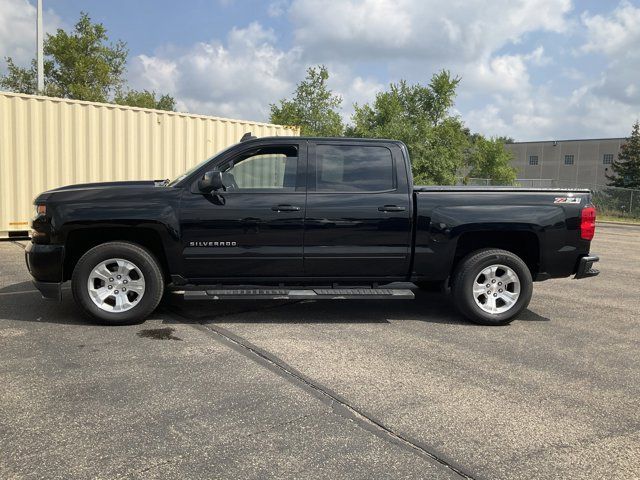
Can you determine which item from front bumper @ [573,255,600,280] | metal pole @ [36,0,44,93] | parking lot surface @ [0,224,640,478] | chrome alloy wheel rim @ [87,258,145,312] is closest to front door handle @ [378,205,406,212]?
parking lot surface @ [0,224,640,478]

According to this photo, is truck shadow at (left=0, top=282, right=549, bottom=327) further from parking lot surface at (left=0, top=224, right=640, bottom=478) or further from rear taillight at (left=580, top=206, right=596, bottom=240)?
rear taillight at (left=580, top=206, right=596, bottom=240)

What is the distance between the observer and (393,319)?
5.84 m

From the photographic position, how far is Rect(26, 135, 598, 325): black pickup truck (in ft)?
17.1

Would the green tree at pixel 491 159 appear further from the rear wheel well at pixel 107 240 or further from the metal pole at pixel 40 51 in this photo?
the rear wheel well at pixel 107 240

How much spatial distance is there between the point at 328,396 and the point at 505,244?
10.5ft

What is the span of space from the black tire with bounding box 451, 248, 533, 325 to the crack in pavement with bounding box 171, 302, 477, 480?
2221 mm

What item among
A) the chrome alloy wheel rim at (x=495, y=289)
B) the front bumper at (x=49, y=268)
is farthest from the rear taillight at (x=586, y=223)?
the front bumper at (x=49, y=268)

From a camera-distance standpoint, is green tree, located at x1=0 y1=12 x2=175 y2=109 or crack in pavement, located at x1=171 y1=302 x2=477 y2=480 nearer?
crack in pavement, located at x1=171 y1=302 x2=477 y2=480

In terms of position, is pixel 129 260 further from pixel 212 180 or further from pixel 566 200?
pixel 566 200

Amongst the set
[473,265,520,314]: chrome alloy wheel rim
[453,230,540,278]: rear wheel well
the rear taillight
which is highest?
the rear taillight

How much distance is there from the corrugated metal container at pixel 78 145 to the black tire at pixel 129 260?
6.65m

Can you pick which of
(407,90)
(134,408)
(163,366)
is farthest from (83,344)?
(407,90)

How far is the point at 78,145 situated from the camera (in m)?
11.0

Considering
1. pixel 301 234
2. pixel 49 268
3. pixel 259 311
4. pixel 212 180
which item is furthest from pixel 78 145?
pixel 301 234
